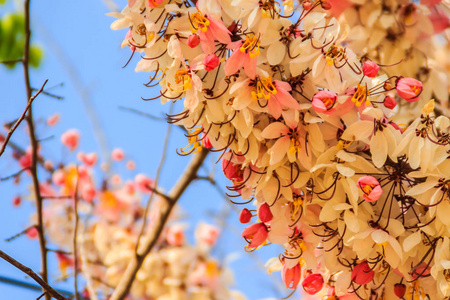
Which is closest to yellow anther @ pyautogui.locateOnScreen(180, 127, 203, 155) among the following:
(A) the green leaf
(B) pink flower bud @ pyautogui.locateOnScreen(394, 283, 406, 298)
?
(B) pink flower bud @ pyautogui.locateOnScreen(394, 283, 406, 298)

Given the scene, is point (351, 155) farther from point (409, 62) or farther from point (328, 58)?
point (409, 62)

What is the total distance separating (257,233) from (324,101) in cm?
28

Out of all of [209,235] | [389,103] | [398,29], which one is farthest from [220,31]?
[209,235]

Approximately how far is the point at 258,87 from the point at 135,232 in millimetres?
2012

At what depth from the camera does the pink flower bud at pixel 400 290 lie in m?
0.91

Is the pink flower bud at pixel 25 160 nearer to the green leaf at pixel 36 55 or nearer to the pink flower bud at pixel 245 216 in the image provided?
the green leaf at pixel 36 55

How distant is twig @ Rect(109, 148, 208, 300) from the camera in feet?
4.53

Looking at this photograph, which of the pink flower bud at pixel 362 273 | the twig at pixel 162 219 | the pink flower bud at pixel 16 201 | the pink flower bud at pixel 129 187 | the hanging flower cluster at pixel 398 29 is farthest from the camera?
the pink flower bud at pixel 129 187

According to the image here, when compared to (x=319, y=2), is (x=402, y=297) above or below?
below

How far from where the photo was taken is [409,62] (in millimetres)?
1131

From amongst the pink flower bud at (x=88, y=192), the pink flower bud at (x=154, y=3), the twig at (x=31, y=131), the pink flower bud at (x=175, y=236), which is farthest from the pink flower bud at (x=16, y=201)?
the pink flower bud at (x=154, y=3)

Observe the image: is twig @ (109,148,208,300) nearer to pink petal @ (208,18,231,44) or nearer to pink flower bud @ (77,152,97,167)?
pink petal @ (208,18,231,44)

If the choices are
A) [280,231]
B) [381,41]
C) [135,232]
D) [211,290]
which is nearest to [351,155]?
[280,231]

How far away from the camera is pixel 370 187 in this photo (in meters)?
0.79
